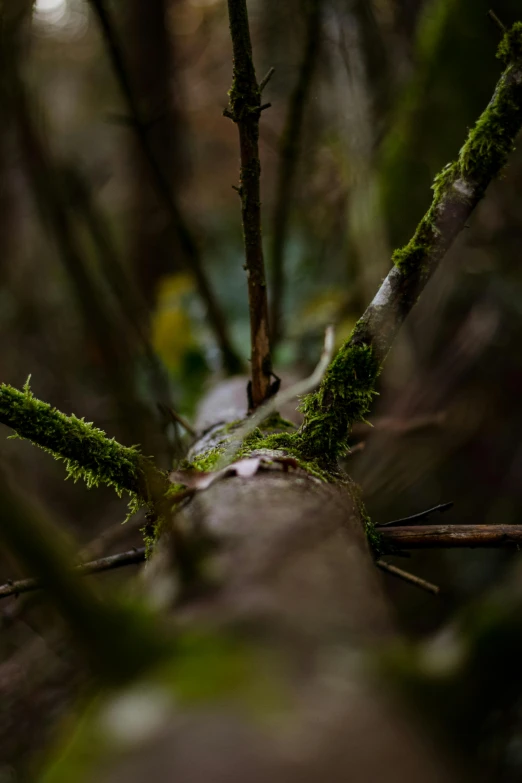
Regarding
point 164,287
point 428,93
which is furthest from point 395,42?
point 164,287

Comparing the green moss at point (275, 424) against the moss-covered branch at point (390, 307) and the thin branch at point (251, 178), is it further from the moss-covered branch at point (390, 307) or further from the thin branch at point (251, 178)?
the moss-covered branch at point (390, 307)

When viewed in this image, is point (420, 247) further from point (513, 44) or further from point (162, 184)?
point (162, 184)

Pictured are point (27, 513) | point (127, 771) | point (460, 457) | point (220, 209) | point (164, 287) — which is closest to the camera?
point (127, 771)

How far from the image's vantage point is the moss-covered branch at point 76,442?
1221 mm

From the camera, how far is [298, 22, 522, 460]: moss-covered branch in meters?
1.25

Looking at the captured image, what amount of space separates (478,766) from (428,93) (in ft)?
12.4

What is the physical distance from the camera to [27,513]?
0.67 metres

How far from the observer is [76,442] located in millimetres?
1262

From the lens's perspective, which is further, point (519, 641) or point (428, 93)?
point (428, 93)

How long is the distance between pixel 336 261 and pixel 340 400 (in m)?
3.85

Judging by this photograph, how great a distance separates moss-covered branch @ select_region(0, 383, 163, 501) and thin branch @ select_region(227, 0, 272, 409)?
1.92ft

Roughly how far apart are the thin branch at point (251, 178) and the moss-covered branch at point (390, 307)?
0.41 metres

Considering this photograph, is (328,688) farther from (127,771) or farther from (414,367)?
(414,367)

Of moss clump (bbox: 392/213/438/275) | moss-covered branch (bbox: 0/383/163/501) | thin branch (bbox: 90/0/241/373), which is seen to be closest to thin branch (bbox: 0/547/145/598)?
moss-covered branch (bbox: 0/383/163/501)
